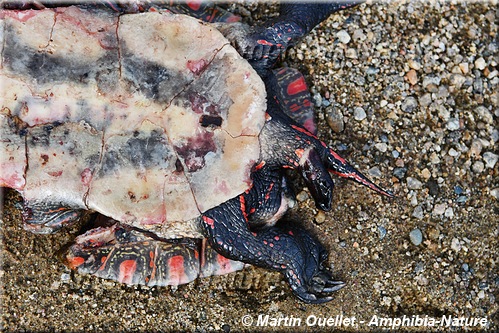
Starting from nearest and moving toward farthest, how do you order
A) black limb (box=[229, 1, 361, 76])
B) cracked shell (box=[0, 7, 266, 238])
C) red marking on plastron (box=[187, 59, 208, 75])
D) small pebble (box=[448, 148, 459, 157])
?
cracked shell (box=[0, 7, 266, 238]) < red marking on plastron (box=[187, 59, 208, 75]) < black limb (box=[229, 1, 361, 76]) < small pebble (box=[448, 148, 459, 157])

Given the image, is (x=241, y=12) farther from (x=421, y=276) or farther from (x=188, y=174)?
(x=421, y=276)

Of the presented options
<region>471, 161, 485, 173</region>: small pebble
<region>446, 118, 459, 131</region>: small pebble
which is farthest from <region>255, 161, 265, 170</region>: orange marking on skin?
<region>471, 161, 485, 173</region>: small pebble

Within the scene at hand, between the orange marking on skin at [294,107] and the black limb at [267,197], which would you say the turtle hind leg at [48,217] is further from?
the orange marking on skin at [294,107]

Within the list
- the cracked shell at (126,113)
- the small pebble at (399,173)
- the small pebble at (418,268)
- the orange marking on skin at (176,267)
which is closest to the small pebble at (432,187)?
the small pebble at (399,173)

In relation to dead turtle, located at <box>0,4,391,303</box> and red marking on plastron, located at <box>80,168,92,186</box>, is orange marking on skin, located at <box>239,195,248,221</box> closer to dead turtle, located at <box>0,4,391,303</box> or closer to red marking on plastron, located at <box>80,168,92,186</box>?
dead turtle, located at <box>0,4,391,303</box>

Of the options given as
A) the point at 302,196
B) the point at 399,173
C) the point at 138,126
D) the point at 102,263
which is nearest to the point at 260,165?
the point at 302,196
